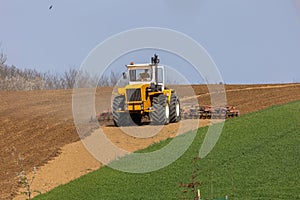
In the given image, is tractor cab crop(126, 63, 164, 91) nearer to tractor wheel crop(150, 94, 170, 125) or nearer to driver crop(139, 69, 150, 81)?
driver crop(139, 69, 150, 81)

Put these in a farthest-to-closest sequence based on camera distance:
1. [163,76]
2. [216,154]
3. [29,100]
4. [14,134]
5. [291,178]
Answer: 1. [29,100]
2. [14,134]
3. [163,76]
4. [216,154]
5. [291,178]

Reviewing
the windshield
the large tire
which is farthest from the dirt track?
the windshield

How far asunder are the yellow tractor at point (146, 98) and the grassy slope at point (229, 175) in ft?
6.43

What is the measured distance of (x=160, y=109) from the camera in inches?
823

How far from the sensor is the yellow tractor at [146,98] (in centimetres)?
2088

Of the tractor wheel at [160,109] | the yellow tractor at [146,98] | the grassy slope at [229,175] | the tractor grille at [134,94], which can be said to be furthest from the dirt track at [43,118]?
the grassy slope at [229,175]

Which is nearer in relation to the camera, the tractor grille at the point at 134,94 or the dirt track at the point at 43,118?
the dirt track at the point at 43,118

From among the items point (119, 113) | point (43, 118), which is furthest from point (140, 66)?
point (43, 118)

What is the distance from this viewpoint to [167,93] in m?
21.8

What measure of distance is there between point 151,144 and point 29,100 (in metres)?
17.2

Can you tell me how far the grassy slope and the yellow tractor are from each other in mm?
1960

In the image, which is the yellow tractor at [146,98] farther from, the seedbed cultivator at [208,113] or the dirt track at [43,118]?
the seedbed cultivator at [208,113]

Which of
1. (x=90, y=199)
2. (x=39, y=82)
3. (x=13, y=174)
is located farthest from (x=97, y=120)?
(x=39, y=82)

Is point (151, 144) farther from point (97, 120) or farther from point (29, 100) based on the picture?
point (29, 100)
